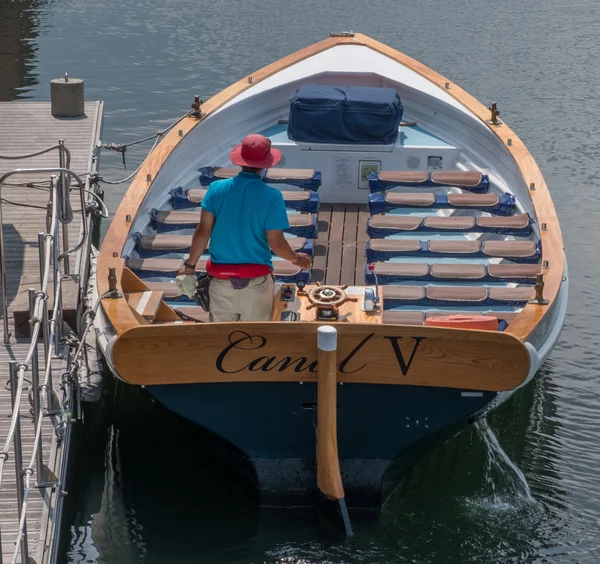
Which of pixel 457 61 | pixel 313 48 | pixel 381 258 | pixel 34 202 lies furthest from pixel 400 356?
pixel 457 61

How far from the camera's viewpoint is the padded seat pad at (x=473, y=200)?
978 centimetres

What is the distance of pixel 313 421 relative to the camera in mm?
6926

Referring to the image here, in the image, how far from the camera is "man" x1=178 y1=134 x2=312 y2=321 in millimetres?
6867

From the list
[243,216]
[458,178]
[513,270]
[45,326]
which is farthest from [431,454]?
[45,326]

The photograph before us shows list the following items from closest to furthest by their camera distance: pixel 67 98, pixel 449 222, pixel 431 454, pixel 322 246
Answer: pixel 431 454 → pixel 449 222 → pixel 322 246 → pixel 67 98

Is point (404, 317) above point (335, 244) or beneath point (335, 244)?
beneath

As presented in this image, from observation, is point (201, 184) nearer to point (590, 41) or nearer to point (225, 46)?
point (225, 46)

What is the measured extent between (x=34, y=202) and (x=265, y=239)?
4.64m

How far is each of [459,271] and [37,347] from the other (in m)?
3.27

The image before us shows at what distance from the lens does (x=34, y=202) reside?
10984 millimetres

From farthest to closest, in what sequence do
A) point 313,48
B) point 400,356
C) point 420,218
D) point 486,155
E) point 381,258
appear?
point 313,48, point 486,155, point 420,218, point 381,258, point 400,356

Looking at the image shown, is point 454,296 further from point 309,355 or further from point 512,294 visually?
point 309,355

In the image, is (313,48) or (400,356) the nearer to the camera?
(400,356)

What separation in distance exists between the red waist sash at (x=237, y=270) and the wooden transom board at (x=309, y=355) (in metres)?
0.67
